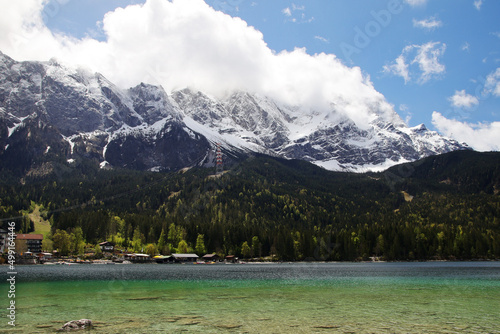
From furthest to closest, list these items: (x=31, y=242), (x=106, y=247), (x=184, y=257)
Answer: (x=106, y=247)
(x=31, y=242)
(x=184, y=257)

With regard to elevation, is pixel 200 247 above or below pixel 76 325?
below

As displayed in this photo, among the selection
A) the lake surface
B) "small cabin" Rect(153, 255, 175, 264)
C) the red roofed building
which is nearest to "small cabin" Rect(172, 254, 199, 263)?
"small cabin" Rect(153, 255, 175, 264)

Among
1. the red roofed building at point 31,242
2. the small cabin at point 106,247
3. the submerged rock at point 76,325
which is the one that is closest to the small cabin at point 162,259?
the small cabin at point 106,247

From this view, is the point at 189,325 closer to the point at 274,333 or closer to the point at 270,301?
the point at 274,333

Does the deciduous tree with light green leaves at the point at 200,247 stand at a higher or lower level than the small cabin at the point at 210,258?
higher

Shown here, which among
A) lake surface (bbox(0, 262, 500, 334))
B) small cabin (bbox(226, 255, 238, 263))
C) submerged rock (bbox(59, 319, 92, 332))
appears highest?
submerged rock (bbox(59, 319, 92, 332))

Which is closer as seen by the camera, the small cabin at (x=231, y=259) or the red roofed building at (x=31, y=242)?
the red roofed building at (x=31, y=242)

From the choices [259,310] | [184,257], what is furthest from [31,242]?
[259,310]

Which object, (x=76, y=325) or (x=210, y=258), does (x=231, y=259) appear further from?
(x=76, y=325)

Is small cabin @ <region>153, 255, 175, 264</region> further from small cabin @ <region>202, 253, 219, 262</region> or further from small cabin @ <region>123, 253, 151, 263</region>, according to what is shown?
small cabin @ <region>202, 253, 219, 262</region>

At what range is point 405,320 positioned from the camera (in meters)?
37.3

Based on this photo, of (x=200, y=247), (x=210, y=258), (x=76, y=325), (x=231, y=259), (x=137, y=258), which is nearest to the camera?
(x=76, y=325)

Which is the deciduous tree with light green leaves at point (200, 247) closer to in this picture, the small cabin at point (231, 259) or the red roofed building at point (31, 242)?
the small cabin at point (231, 259)

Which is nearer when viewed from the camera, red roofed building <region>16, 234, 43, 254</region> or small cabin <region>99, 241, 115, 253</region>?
red roofed building <region>16, 234, 43, 254</region>
